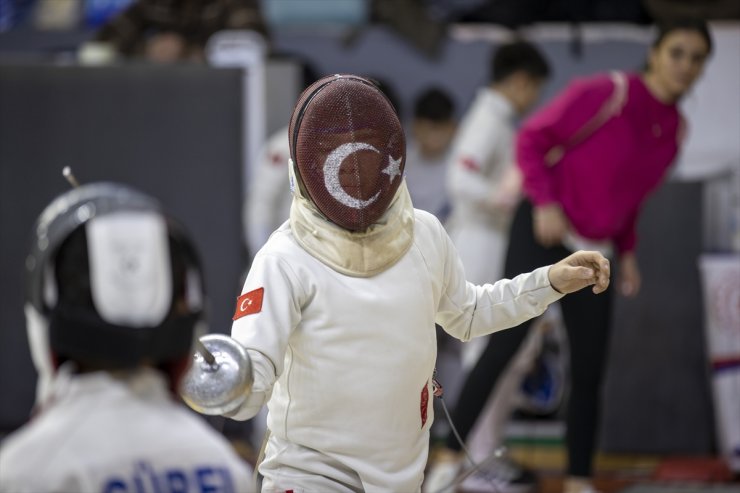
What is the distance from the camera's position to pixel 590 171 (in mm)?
4422

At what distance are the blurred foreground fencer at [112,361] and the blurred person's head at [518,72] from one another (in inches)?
142

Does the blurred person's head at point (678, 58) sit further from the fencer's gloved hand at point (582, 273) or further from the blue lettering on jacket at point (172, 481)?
the blue lettering on jacket at point (172, 481)

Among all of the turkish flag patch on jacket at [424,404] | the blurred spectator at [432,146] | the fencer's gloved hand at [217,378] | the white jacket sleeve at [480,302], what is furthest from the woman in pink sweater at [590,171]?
the fencer's gloved hand at [217,378]

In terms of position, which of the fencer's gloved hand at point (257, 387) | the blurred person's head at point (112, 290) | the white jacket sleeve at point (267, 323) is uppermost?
the blurred person's head at point (112, 290)

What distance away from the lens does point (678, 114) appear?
4.57 metres

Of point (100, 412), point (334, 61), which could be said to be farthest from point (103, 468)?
point (334, 61)

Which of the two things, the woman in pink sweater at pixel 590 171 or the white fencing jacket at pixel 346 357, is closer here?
the white fencing jacket at pixel 346 357

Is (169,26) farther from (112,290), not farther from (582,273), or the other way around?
(112,290)

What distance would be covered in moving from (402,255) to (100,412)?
3.38ft

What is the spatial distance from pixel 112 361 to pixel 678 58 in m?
3.07

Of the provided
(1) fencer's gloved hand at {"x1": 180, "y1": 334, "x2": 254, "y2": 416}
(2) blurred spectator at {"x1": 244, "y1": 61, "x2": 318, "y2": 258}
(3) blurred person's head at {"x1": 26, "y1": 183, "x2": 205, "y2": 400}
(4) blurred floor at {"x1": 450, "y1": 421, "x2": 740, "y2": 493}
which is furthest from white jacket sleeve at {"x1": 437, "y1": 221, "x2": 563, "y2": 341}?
(2) blurred spectator at {"x1": 244, "y1": 61, "x2": 318, "y2": 258}

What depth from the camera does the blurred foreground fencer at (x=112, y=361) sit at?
1.82 meters

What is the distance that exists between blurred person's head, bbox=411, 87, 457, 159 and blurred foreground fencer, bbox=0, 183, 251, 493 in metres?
4.44

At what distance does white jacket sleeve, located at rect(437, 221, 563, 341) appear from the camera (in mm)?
2865
